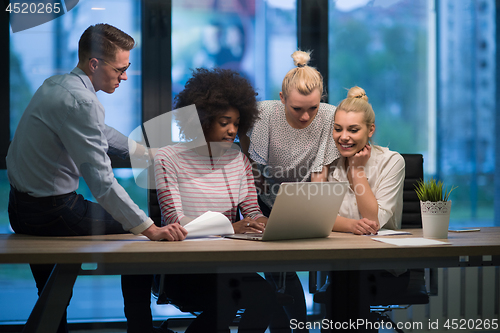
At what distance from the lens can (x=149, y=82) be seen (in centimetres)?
193

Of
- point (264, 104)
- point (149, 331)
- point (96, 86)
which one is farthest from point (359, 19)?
point (149, 331)

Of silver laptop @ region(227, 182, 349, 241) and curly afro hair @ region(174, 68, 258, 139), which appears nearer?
silver laptop @ region(227, 182, 349, 241)

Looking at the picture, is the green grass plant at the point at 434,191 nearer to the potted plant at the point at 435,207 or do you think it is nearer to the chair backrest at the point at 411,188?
the potted plant at the point at 435,207

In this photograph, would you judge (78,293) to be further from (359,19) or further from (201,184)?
(359,19)

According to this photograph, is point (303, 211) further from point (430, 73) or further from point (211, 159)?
point (430, 73)

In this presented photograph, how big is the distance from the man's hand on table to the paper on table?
0.04 metres

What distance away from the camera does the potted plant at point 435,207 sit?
1.19 meters

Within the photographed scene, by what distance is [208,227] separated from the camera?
1210 millimetres

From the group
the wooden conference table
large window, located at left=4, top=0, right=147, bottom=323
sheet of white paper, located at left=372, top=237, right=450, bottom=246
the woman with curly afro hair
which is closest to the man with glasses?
the wooden conference table

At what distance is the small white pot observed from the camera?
47.0 inches

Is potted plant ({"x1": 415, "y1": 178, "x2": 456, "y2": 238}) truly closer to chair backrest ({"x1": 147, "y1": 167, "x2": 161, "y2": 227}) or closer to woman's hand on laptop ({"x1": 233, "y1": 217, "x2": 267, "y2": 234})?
woman's hand on laptop ({"x1": 233, "y1": 217, "x2": 267, "y2": 234})

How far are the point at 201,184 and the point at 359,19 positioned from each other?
1477mm

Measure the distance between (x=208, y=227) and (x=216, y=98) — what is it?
1.99 feet

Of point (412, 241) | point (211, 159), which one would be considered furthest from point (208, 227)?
point (412, 241)
